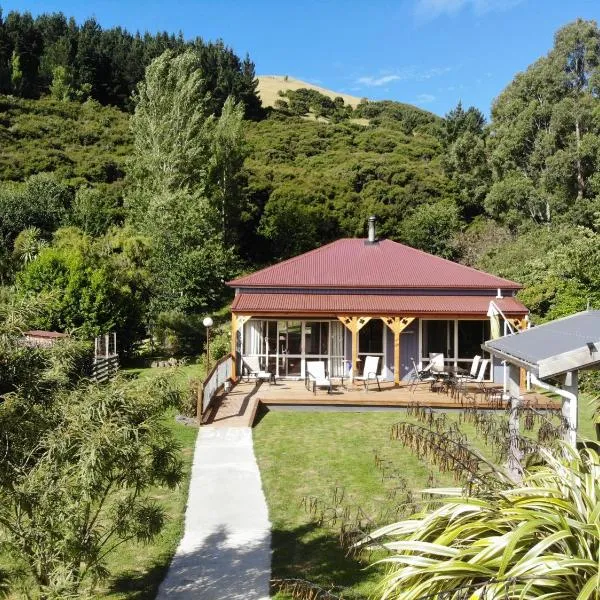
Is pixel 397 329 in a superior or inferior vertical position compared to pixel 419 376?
superior

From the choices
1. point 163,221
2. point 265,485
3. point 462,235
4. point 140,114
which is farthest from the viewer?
point 462,235

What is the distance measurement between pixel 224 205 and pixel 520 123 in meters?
19.5

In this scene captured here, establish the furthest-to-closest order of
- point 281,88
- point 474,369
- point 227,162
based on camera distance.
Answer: point 281,88 < point 227,162 < point 474,369

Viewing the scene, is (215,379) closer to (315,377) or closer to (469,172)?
(315,377)

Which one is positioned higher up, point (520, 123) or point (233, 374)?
point (520, 123)

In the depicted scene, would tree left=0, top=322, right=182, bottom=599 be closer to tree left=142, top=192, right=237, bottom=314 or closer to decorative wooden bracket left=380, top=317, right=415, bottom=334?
decorative wooden bracket left=380, top=317, right=415, bottom=334

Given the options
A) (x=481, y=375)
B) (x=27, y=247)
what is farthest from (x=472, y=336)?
(x=27, y=247)

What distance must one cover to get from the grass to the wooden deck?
0.36 metres

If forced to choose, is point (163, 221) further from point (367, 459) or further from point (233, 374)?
point (367, 459)

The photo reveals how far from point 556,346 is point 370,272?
527 inches

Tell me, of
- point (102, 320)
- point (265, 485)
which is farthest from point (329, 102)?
point (265, 485)

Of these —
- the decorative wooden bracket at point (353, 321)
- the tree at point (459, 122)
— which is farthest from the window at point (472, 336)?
the tree at point (459, 122)

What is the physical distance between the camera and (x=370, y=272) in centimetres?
2008

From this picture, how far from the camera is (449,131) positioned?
53281mm
